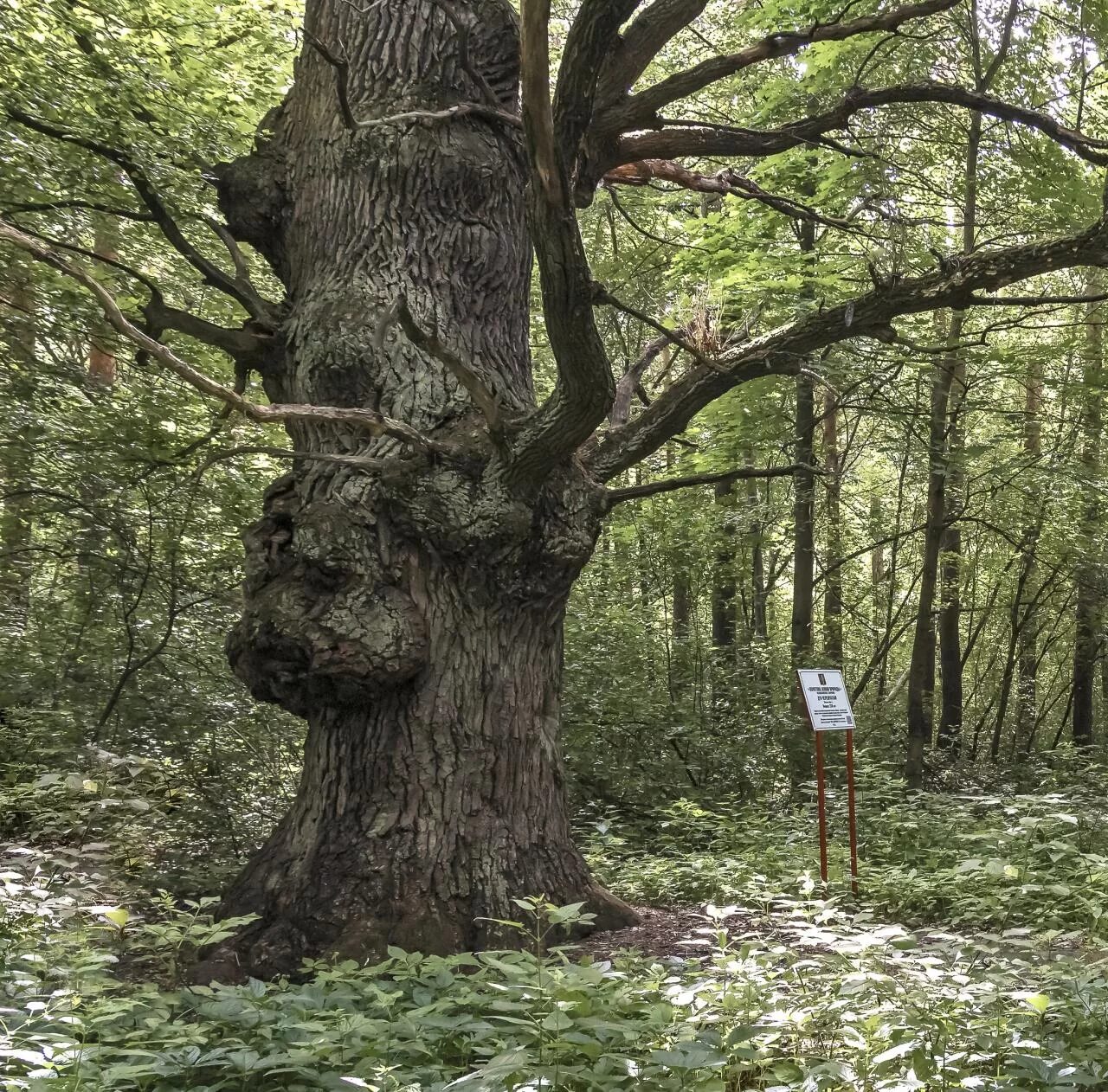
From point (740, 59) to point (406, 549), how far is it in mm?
2818

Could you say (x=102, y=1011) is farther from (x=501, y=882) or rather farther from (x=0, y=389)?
(x=0, y=389)

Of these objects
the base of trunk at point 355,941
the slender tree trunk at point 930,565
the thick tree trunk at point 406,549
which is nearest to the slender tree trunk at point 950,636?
the slender tree trunk at point 930,565

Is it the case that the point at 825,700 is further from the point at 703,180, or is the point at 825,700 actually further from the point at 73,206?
the point at 73,206

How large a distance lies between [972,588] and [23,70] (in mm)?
15201

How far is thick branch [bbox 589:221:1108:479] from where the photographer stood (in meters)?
4.68

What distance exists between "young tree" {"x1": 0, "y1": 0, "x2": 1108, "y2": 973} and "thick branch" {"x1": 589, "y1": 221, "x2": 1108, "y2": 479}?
15mm

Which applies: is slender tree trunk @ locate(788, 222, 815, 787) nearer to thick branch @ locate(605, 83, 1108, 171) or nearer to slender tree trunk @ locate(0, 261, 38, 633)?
thick branch @ locate(605, 83, 1108, 171)

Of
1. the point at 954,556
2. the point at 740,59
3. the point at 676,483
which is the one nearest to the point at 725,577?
the point at 954,556

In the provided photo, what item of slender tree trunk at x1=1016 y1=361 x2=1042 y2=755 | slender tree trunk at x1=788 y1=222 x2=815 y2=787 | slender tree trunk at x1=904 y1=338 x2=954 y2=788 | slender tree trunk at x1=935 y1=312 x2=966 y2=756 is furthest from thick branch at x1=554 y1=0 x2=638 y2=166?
slender tree trunk at x1=935 y1=312 x2=966 y2=756

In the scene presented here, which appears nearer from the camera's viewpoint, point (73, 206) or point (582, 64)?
point (582, 64)

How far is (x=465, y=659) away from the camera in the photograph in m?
4.41

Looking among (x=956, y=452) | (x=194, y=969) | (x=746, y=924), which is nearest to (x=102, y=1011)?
(x=194, y=969)

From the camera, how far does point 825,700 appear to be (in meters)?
5.56

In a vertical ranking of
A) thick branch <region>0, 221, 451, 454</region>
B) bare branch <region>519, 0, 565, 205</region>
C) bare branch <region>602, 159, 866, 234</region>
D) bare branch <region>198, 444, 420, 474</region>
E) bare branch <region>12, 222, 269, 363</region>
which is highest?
bare branch <region>602, 159, 866, 234</region>
